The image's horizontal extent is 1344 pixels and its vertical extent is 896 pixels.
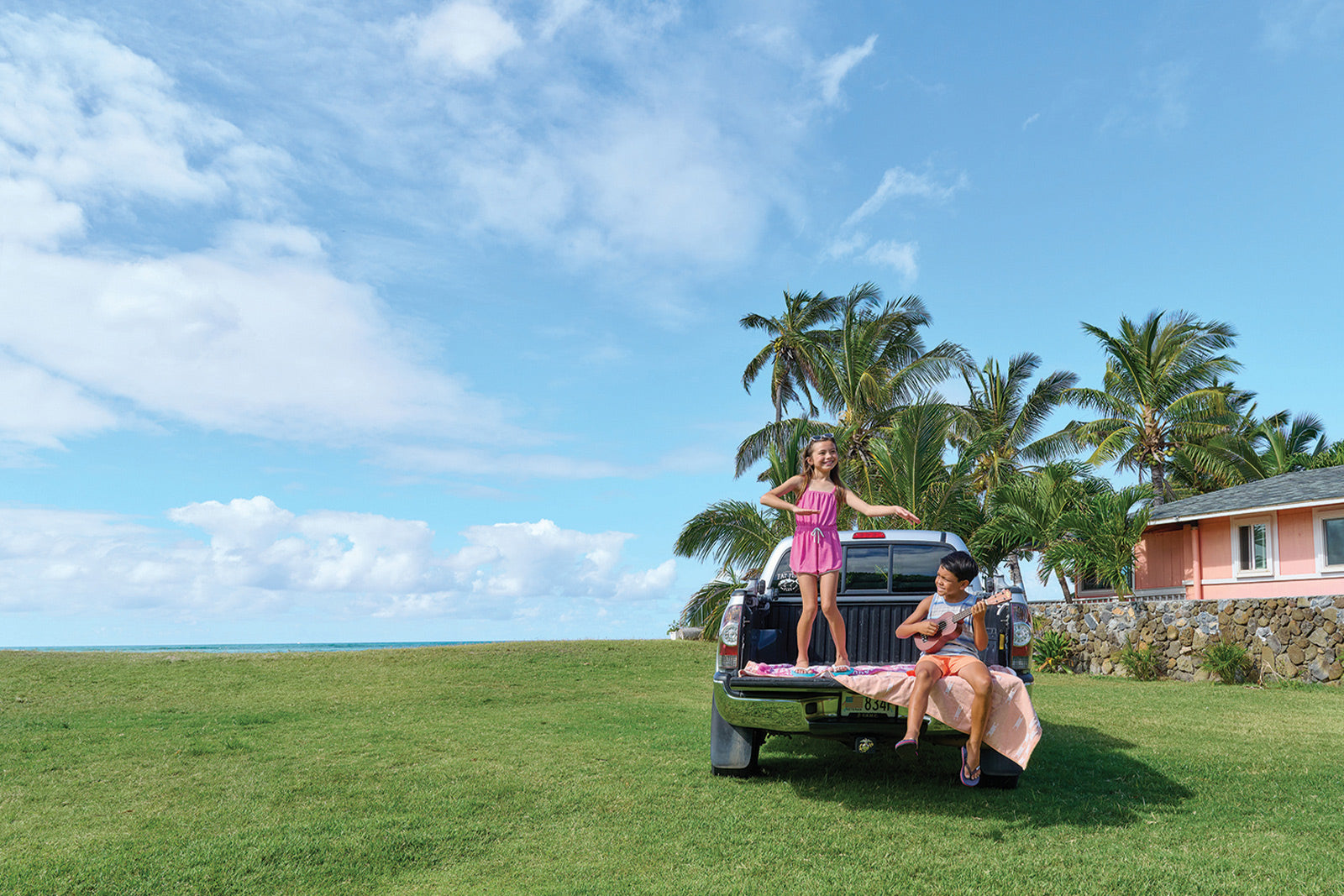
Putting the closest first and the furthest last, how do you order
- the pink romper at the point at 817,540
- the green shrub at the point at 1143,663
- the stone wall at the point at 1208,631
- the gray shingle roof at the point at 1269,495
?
1. the pink romper at the point at 817,540
2. the stone wall at the point at 1208,631
3. the green shrub at the point at 1143,663
4. the gray shingle roof at the point at 1269,495

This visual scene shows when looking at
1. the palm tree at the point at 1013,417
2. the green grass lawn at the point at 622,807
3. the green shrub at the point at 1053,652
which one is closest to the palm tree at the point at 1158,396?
the palm tree at the point at 1013,417

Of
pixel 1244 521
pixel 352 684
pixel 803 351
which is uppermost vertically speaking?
pixel 803 351

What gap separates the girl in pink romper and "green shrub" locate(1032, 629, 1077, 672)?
12981 mm

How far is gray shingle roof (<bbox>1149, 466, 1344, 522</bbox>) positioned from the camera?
19.7 meters

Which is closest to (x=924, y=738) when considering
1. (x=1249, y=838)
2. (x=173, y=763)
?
(x=1249, y=838)

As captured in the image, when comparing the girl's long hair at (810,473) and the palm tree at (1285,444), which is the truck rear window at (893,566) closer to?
the girl's long hair at (810,473)

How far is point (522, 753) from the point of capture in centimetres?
779

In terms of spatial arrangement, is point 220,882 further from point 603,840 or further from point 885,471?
point 885,471

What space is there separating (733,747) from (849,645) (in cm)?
126

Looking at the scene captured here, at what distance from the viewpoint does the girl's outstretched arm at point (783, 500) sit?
617cm

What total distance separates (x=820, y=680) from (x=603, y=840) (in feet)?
4.95

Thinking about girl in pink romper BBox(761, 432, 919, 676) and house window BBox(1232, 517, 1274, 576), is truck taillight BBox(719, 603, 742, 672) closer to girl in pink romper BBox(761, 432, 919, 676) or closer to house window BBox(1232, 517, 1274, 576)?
girl in pink romper BBox(761, 432, 919, 676)

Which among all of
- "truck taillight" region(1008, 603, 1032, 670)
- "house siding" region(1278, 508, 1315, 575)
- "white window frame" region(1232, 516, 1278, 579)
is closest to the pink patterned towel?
"truck taillight" region(1008, 603, 1032, 670)

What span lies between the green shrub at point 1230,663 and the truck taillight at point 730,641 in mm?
12844
